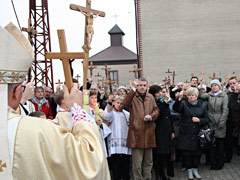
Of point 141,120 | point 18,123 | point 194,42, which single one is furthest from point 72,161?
point 194,42

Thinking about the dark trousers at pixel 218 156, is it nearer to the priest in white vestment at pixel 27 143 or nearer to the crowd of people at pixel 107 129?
the crowd of people at pixel 107 129

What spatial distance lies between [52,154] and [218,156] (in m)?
5.96

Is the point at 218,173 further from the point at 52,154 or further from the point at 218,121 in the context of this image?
the point at 52,154

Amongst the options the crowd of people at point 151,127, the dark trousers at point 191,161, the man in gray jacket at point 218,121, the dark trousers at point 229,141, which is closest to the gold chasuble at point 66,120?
the crowd of people at point 151,127

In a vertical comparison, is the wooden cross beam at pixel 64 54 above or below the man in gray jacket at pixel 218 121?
above

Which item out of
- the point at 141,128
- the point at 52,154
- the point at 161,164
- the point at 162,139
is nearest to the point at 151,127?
the point at 141,128

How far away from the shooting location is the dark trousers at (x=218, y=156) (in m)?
7.07

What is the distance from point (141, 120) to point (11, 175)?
4.36 m

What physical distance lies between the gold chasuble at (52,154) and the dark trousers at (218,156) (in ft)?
18.0

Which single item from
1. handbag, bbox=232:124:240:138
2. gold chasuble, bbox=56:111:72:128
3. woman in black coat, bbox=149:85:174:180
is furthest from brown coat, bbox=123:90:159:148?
gold chasuble, bbox=56:111:72:128

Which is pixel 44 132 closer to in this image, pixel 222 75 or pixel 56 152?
pixel 56 152

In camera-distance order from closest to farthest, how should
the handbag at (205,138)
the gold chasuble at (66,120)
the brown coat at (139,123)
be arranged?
the gold chasuble at (66,120) → the brown coat at (139,123) → the handbag at (205,138)

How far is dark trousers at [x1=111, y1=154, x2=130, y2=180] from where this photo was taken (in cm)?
634

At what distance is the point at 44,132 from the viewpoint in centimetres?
188
